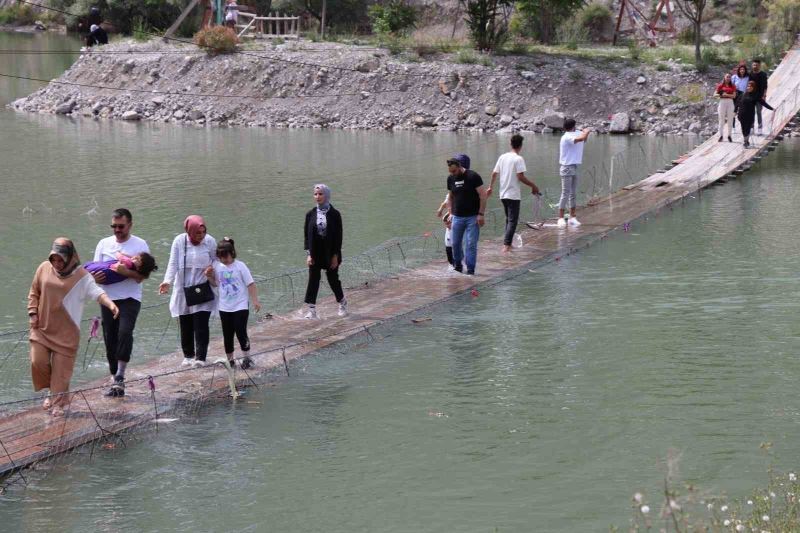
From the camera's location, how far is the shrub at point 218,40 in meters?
45.0

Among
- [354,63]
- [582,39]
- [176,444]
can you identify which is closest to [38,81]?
[354,63]

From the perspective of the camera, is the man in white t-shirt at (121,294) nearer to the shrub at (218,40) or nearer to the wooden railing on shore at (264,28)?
the shrub at (218,40)

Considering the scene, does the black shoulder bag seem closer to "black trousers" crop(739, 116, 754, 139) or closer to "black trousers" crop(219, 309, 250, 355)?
"black trousers" crop(219, 309, 250, 355)

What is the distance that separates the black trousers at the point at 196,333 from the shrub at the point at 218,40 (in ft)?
115

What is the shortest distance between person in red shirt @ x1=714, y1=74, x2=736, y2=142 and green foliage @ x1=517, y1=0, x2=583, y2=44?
59.8 ft

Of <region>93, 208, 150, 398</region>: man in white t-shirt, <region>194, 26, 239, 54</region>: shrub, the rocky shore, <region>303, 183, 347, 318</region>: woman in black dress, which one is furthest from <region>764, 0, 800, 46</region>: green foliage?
<region>93, 208, 150, 398</region>: man in white t-shirt

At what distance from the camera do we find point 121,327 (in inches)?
404

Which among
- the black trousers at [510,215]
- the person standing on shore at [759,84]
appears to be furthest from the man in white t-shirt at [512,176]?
the person standing on shore at [759,84]

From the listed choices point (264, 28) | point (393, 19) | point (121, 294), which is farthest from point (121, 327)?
point (264, 28)

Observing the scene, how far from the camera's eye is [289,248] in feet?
63.2

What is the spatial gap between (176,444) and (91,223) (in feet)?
42.2

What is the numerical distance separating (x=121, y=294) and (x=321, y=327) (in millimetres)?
3317

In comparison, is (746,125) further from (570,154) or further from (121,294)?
(121,294)

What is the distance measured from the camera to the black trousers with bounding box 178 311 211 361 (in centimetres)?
1108
